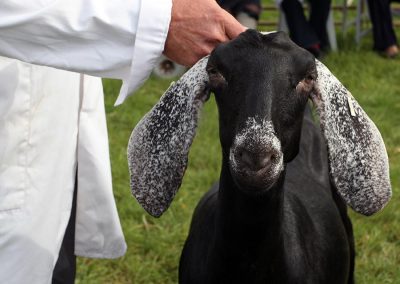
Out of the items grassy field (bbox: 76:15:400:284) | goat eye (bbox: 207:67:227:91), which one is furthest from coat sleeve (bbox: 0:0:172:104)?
grassy field (bbox: 76:15:400:284)

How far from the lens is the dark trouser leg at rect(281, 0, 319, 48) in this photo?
7.39 meters

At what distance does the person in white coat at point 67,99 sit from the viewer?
6.41 feet

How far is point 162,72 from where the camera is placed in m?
7.06

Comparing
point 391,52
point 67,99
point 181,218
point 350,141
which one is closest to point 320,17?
point 391,52

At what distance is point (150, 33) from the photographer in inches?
77.1

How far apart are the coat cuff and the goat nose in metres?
0.32

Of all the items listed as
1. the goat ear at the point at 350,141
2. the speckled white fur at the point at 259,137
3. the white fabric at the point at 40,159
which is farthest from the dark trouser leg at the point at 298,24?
the speckled white fur at the point at 259,137

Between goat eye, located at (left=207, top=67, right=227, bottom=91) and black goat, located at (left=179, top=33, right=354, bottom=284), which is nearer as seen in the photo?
black goat, located at (left=179, top=33, right=354, bottom=284)

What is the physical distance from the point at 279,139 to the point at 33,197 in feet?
2.54

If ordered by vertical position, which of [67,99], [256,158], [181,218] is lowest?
[181,218]

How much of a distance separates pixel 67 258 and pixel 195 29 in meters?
1.17

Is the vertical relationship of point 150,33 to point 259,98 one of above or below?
above

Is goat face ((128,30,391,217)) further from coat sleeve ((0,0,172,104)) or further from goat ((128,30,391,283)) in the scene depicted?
coat sleeve ((0,0,172,104))

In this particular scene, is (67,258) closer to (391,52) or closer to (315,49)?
(315,49)
